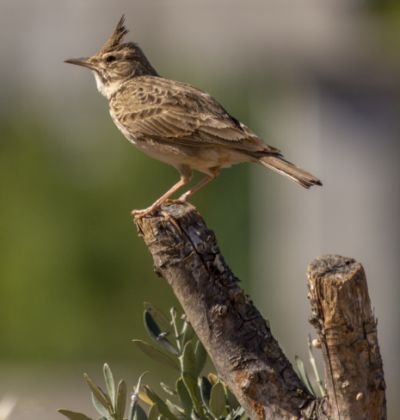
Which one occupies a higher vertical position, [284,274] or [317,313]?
[317,313]

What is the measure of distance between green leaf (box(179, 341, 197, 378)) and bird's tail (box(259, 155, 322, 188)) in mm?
1624

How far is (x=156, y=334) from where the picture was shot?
481 centimetres

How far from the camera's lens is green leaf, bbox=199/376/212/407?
4.62m

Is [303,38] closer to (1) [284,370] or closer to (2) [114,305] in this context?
(2) [114,305]

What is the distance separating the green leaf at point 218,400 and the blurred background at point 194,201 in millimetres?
10043

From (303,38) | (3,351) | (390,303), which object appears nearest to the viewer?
(390,303)

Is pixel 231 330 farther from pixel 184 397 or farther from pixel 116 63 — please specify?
pixel 116 63

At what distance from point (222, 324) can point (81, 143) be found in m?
12.6

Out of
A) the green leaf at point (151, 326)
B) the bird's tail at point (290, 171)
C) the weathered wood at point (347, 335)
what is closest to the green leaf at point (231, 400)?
the green leaf at point (151, 326)

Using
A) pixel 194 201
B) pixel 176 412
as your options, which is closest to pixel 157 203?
pixel 176 412

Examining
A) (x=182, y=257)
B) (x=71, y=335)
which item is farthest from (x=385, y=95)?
(x=182, y=257)

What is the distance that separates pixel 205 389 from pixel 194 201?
428 inches

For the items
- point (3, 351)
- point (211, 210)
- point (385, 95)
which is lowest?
point (3, 351)

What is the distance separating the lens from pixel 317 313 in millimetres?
4145
